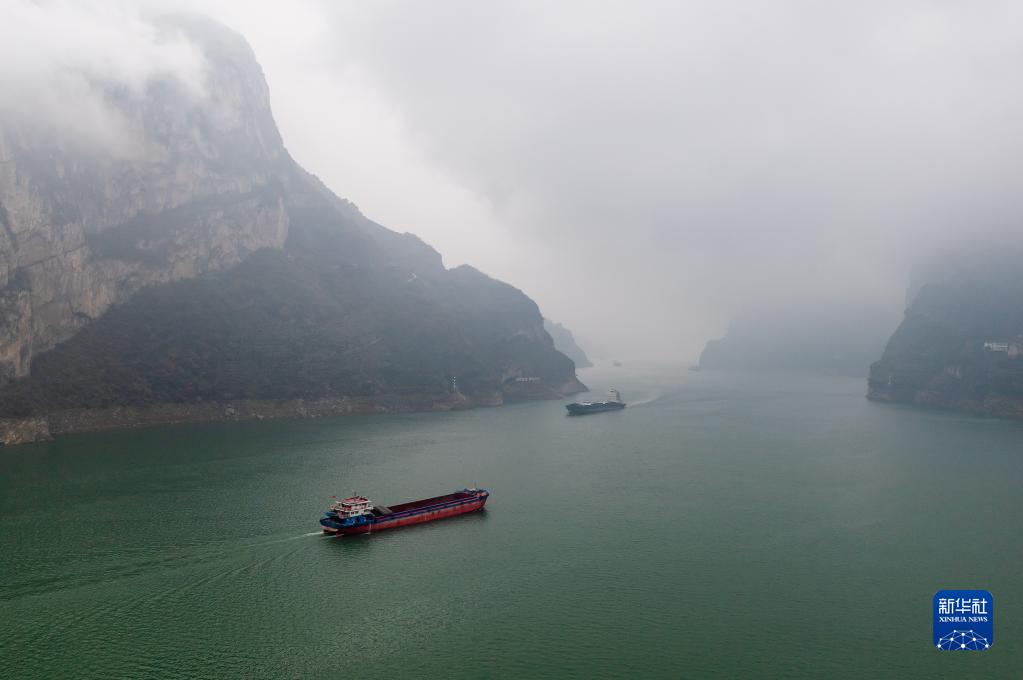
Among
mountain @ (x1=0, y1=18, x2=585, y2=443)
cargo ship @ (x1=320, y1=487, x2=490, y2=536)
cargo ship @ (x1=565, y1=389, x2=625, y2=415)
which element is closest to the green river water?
cargo ship @ (x1=320, y1=487, x2=490, y2=536)

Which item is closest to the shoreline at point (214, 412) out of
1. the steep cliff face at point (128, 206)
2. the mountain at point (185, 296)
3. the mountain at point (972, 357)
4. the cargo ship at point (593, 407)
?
the mountain at point (185, 296)

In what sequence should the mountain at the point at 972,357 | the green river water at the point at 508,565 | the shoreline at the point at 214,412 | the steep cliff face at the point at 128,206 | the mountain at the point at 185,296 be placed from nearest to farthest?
the green river water at the point at 508,565 < the shoreline at the point at 214,412 < the steep cliff face at the point at 128,206 < the mountain at the point at 185,296 < the mountain at the point at 972,357

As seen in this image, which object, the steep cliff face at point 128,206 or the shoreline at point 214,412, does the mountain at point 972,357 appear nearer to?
the shoreline at point 214,412

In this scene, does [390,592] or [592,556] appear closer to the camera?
[390,592]

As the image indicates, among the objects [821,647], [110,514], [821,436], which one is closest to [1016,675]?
[821,647]

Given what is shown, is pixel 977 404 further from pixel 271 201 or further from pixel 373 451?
pixel 271 201

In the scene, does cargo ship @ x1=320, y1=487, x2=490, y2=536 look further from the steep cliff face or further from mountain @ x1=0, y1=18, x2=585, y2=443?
the steep cliff face
